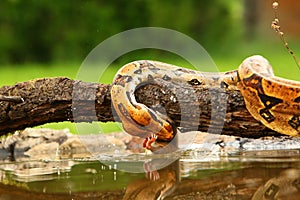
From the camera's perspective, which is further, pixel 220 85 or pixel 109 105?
pixel 220 85

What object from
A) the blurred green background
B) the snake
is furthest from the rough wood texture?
the blurred green background

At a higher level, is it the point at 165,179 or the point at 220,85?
the point at 220,85

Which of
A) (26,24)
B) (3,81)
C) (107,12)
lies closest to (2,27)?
(26,24)

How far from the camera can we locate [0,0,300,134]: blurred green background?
625 inches

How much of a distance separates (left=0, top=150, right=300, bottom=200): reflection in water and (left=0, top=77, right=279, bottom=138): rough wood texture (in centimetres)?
30

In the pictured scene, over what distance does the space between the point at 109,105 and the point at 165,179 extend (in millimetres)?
1108

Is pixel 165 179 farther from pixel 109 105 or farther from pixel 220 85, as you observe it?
pixel 220 85

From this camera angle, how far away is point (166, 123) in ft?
19.6

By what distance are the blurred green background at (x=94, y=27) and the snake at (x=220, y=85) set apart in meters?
8.83

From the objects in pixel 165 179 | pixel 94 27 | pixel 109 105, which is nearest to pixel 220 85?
pixel 109 105

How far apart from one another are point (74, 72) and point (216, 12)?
4188mm

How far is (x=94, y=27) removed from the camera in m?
15.8

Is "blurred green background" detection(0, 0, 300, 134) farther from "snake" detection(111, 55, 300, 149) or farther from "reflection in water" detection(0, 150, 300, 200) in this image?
"reflection in water" detection(0, 150, 300, 200)

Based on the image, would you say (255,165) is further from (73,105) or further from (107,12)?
(107,12)
